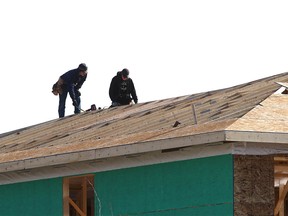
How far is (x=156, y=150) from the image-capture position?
27.9 m

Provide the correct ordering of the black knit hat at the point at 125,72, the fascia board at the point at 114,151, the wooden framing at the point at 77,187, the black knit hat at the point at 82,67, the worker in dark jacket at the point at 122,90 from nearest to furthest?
the fascia board at the point at 114,151, the wooden framing at the point at 77,187, the black knit hat at the point at 125,72, the worker in dark jacket at the point at 122,90, the black knit hat at the point at 82,67

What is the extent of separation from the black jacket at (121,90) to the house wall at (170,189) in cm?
970

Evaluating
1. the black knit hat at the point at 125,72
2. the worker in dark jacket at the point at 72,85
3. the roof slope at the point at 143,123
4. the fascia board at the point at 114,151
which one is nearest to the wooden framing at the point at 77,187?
the roof slope at the point at 143,123

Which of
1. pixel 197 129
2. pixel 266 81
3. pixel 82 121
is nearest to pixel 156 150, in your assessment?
pixel 197 129

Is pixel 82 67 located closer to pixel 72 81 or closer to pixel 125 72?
pixel 72 81

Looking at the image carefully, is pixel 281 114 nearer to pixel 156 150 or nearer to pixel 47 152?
pixel 156 150

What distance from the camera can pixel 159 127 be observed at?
30453 mm

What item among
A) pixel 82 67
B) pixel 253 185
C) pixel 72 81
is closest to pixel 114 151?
pixel 253 185

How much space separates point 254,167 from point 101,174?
3871mm

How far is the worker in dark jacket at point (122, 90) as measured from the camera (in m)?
40.2

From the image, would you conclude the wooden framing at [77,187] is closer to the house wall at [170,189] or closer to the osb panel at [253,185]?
the house wall at [170,189]

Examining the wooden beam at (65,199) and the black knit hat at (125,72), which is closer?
the wooden beam at (65,199)

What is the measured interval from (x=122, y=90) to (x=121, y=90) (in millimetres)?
24

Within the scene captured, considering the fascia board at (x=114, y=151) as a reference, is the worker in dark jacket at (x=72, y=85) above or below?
above
